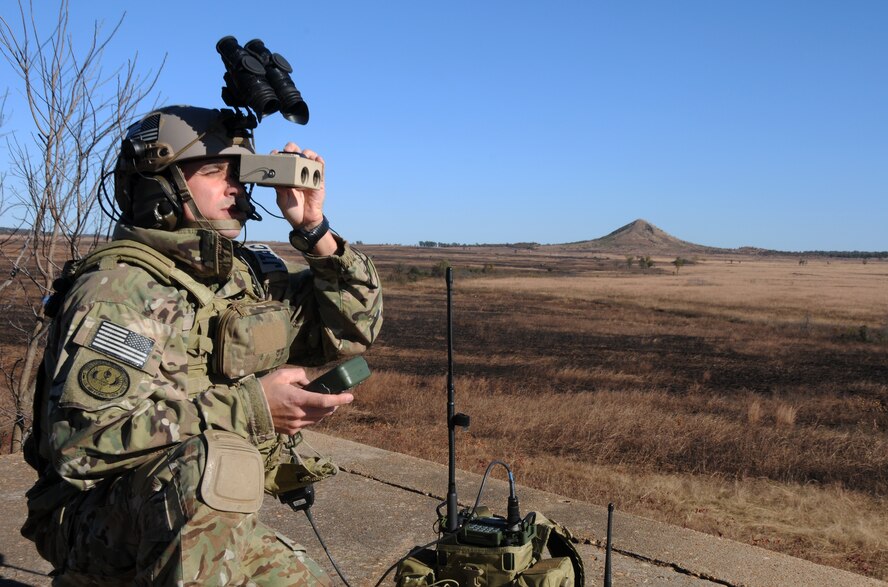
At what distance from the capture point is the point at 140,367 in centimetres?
240

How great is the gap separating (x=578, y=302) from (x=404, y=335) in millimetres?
18763

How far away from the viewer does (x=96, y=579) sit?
2539mm

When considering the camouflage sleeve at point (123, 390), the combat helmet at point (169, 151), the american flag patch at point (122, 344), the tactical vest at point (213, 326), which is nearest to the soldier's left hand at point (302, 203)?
the combat helmet at point (169, 151)

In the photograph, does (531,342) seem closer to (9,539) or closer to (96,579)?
(9,539)

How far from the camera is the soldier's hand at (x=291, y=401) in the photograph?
8.27 feet

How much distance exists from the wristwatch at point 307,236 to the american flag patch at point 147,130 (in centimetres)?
Answer: 56

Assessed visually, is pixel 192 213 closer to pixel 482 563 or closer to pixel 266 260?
pixel 266 260

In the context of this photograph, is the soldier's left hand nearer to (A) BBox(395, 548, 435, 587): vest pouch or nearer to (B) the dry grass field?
(A) BBox(395, 548, 435, 587): vest pouch

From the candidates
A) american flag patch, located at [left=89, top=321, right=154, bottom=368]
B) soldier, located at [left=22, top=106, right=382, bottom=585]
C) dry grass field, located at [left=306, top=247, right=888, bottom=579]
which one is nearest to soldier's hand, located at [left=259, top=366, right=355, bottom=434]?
soldier, located at [left=22, top=106, right=382, bottom=585]

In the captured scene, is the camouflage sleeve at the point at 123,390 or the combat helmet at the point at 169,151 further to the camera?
the combat helmet at the point at 169,151

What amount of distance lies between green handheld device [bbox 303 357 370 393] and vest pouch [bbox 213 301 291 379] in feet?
0.70

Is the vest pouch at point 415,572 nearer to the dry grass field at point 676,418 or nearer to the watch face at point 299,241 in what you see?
the watch face at point 299,241

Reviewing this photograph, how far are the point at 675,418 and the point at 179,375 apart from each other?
1016 centimetres

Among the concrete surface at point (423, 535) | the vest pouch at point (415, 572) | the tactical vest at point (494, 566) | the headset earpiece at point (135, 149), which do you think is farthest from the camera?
the concrete surface at point (423, 535)
